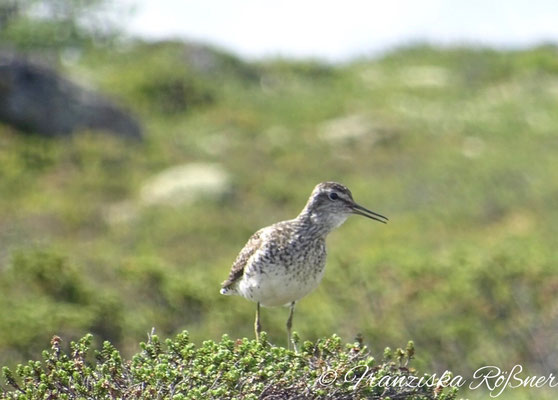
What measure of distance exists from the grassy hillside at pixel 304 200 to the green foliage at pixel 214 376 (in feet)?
25.0

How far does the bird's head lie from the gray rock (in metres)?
27.2

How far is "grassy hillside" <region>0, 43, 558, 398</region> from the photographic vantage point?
715 inches

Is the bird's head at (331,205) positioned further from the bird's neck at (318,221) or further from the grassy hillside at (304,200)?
the grassy hillside at (304,200)

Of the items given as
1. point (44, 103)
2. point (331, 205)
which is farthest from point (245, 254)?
point (44, 103)

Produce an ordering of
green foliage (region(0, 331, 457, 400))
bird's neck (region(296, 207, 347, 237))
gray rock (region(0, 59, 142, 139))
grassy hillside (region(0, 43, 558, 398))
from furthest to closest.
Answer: gray rock (region(0, 59, 142, 139))
grassy hillside (region(0, 43, 558, 398))
bird's neck (region(296, 207, 347, 237))
green foliage (region(0, 331, 457, 400))

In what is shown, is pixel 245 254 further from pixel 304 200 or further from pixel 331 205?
pixel 304 200

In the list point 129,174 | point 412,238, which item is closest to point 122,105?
point 129,174

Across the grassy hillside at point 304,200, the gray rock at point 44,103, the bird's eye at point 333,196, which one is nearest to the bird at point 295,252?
the bird's eye at point 333,196

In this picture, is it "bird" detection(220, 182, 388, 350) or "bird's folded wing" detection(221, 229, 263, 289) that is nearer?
"bird" detection(220, 182, 388, 350)

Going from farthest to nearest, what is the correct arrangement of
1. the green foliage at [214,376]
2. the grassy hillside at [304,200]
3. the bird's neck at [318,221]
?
the grassy hillside at [304,200]
the bird's neck at [318,221]
the green foliage at [214,376]

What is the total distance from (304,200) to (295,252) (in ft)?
80.0

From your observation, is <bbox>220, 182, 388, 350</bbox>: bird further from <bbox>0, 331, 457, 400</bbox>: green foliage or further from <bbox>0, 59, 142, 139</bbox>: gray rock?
<bbox>0, 59, 142, 139</bbox>: gray rock

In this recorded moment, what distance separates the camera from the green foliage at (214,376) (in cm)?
800

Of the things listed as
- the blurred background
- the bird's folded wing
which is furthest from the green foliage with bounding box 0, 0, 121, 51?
the bird's folded wing
